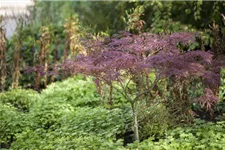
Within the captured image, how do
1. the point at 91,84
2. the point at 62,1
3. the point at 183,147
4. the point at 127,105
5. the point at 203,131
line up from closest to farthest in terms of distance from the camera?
the point at 183,147 < the point at 203,131 < the point at 127,105 < the point at 91,84 < the point at 62,1

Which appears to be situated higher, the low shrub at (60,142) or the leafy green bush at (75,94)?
the leafy green bush at (75,94)

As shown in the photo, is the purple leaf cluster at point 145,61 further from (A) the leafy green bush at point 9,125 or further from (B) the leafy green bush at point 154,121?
(A) the leafy green bush at point 9,125

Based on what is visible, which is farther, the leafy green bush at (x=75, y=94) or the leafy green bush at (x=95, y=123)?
the leafy green bush at (x=75, y=94)

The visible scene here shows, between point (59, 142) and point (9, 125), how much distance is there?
1.31 m

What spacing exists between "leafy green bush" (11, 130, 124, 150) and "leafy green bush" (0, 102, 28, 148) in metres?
0.36

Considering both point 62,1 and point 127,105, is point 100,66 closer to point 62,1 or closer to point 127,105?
point 127,105

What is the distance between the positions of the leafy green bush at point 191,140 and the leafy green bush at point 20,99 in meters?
3.18

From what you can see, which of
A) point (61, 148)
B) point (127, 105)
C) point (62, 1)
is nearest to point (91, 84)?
point (127, 105)

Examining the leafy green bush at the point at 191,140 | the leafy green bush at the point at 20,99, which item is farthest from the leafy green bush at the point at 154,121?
the leafy green bush at the point at 20,99

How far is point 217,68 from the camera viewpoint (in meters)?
4.28

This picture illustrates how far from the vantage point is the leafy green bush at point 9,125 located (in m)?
4.89

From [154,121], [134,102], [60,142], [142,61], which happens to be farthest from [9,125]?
[142,61]

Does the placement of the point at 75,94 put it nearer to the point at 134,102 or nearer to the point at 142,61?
the point at 134,102

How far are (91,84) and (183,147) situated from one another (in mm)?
3941
